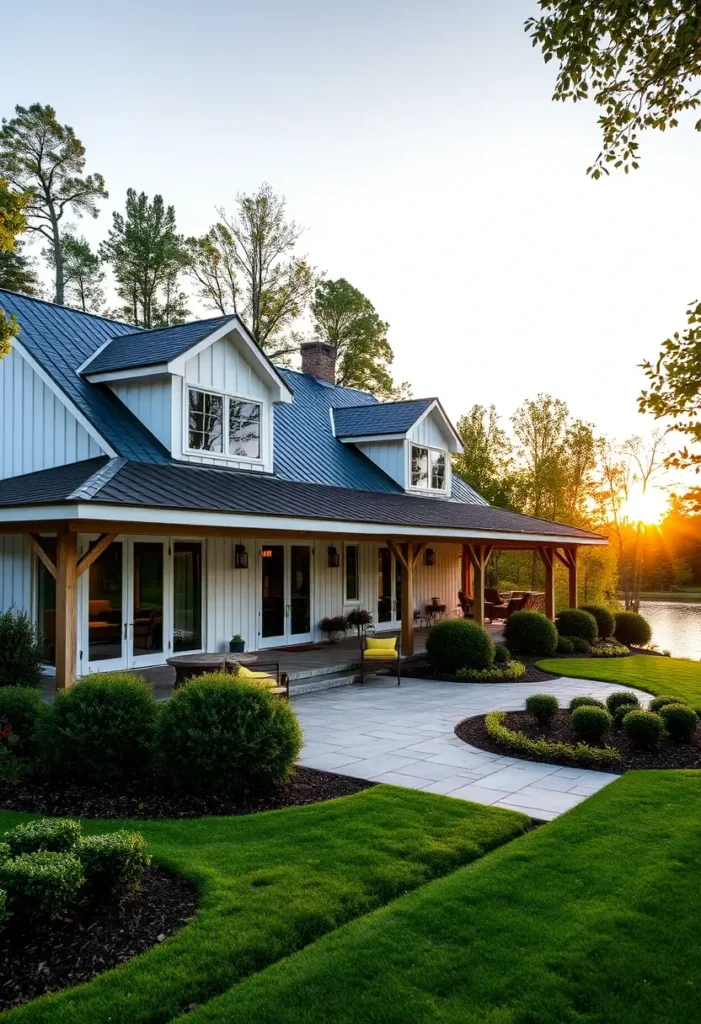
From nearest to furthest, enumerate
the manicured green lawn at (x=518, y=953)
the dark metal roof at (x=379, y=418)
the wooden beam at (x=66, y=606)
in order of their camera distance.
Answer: the manicured green lawn at (x=518, y=953)
the wooden beam at (x=66, y=606)
the dark metal roof at (x=379, y=418)

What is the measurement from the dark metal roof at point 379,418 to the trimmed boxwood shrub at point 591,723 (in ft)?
37.8

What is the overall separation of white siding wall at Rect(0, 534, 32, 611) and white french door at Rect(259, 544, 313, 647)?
4506 mm

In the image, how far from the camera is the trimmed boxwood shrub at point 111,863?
4.50 m

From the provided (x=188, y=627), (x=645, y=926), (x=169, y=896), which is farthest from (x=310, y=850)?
(x=188, y=627)

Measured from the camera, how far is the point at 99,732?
690 cm

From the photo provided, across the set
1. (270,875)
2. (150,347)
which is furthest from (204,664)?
(150,347)

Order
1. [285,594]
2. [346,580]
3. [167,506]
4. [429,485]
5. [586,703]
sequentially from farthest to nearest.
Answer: [429,485]
[346,580]
[285,594]
[586,703]
[167,506]

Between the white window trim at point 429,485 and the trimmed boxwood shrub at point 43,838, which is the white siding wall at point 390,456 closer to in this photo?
the white window trim at point 429,485

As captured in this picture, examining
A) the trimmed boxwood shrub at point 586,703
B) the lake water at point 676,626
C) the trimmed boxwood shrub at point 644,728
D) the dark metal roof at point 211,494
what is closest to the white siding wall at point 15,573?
the dark metal roof at point 211,494

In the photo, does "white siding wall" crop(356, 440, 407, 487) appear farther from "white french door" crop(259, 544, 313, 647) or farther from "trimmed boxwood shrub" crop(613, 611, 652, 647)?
"trimmed boxwood shrub" crop(613, 611, 652, 647)

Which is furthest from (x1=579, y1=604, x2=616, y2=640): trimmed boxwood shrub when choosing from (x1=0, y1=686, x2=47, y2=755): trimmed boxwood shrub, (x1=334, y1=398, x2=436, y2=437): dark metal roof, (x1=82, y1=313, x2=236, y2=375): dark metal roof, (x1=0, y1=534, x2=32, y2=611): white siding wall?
(x1=0, y1=686, x2=47, y2=755): trimmed boxwood shrub

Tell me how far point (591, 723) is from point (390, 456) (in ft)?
39.4

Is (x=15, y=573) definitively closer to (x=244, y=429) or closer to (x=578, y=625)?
(x=244, y=429)

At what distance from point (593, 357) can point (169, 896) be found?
14.5 metres
